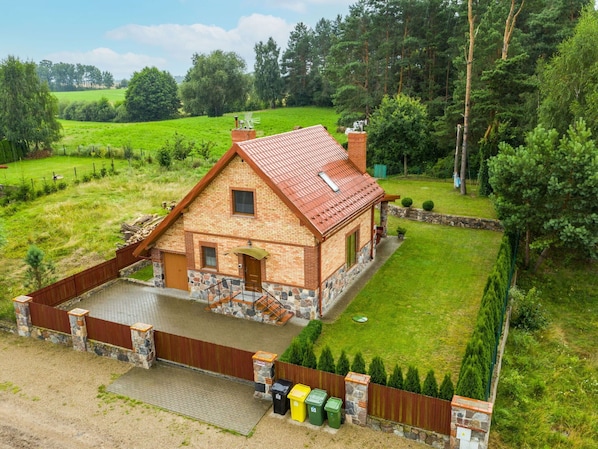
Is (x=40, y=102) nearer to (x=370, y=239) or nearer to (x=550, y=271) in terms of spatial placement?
(x=370, y=239)

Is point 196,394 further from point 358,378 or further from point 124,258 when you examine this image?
point 124,258

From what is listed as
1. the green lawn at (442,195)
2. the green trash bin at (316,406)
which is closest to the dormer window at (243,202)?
the green trash bin at (316,406)

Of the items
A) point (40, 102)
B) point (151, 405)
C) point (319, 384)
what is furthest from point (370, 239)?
point (40, 102)

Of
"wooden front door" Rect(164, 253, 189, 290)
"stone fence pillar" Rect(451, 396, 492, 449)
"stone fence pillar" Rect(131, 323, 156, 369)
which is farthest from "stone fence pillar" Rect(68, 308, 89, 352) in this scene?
"stone fence pillar" Rect(451, 396, 492, 449)

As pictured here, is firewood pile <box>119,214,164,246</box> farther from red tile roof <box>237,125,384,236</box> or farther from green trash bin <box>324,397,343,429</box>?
green trash bin <box>324,397,343,429</box>

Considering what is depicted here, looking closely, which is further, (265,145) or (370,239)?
(370,239)

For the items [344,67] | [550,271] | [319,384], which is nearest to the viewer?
[319,384]
